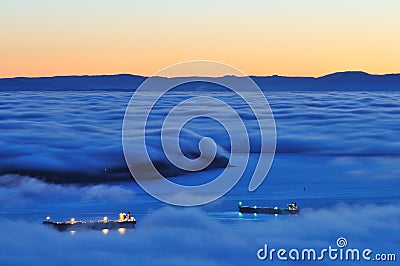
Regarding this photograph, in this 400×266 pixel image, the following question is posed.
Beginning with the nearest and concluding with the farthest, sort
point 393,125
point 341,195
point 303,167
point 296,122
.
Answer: point 341,195 < point 303,167 < point 393,125 < point 296,122

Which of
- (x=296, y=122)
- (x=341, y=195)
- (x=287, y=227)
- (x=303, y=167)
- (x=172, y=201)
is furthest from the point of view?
(x=296, y=122)

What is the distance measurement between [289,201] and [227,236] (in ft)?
20.3

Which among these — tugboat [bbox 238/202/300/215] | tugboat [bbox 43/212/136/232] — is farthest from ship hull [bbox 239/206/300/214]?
tugboat [bbox 43/212/136/232]

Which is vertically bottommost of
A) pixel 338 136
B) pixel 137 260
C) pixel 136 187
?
pixel 137 260

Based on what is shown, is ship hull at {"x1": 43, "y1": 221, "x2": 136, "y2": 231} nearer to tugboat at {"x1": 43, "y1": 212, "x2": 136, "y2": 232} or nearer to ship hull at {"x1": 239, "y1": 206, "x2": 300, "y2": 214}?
tugboat at {"x1": 43, "y1": 212, "x2": 136, "y2": 232}

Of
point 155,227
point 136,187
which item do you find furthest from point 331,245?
point 136,187

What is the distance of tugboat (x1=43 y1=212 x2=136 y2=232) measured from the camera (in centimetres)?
1930

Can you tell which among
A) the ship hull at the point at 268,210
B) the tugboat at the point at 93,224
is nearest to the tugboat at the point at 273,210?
the ship hull at the point at 268,210

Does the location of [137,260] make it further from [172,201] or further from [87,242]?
[172,201]

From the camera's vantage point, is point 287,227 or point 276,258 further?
point 287,227

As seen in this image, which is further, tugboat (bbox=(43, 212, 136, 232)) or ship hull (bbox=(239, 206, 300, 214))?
ship hull (bbox=(239, 206, 300, 214))

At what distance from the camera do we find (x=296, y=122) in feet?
197

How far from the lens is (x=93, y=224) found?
19516 millimetres

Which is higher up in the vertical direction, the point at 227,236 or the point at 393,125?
the point at 393,125
